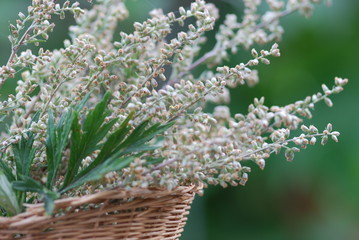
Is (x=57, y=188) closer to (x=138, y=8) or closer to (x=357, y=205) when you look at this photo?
(x=138, y=8)

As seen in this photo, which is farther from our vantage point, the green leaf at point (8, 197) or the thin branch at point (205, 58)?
the thin branch at point (205, 58)

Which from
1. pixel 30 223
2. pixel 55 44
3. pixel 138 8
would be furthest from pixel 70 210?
pixel 55 44

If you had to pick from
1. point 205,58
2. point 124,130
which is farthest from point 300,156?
point 124,130

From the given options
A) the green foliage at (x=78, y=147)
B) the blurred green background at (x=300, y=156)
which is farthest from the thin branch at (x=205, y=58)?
the blurred green background at (x=300, y=156)

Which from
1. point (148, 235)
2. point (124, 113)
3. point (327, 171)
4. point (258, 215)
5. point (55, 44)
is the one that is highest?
point (55, 44)

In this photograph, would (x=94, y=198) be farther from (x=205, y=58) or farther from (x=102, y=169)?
(x=205, y=58)

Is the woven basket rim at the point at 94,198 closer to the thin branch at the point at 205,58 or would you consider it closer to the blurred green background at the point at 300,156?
the thin branch at the point at 205,58
